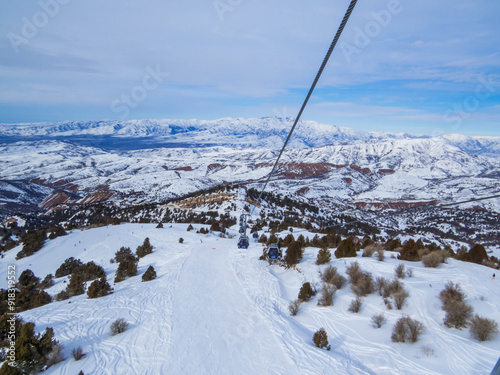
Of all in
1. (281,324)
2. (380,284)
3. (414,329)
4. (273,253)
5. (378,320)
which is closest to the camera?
(414,329)

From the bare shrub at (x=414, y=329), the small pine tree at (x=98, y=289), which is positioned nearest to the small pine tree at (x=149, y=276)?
the small pine tree at (x=98, y=289)

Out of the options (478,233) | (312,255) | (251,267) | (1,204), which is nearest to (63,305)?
(251,267)

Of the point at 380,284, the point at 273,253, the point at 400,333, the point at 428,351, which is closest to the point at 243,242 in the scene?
the point at 273,253

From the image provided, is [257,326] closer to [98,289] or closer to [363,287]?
[363,287]

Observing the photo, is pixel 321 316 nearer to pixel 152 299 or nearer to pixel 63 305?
pixel 152 299

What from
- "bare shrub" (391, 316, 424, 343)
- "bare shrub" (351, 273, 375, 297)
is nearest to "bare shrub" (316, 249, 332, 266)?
"bare shrub" (351, 273, 375, 297)

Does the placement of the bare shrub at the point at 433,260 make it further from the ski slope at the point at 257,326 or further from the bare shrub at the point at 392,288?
the bare shrub at the point at 392,288

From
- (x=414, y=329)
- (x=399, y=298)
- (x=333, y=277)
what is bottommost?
(x=333, y=277)

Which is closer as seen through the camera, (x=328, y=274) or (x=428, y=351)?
(x=428, y=351)
